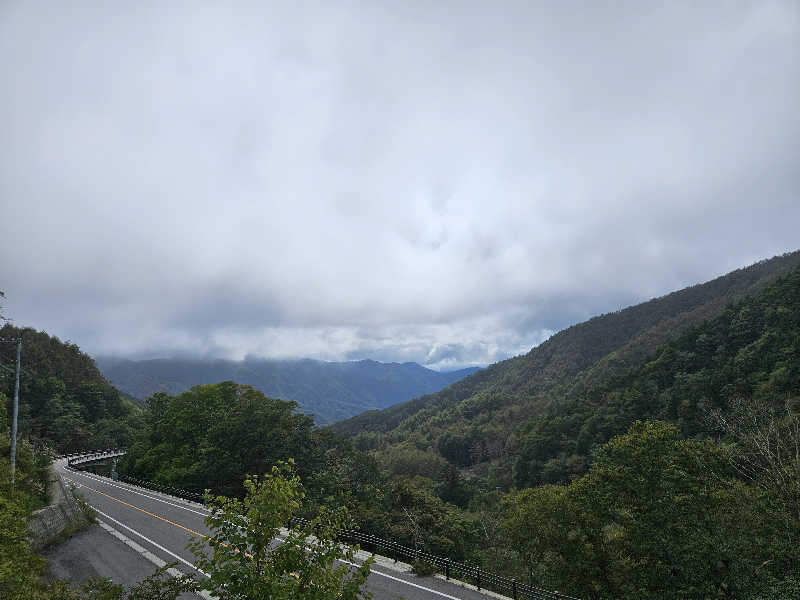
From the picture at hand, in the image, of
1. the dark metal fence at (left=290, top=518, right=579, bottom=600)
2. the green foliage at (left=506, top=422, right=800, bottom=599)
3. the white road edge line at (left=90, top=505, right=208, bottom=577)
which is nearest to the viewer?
the green foliage at (left=506, top=422, right=800, bottom=599)

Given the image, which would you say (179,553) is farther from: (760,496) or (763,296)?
(763,296)

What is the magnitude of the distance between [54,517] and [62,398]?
82.6 m

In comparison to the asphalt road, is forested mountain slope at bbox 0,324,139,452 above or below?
above

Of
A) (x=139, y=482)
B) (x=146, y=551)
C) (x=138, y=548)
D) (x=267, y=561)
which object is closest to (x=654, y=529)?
(x=267, y=561)

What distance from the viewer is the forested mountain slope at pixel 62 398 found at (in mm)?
76500

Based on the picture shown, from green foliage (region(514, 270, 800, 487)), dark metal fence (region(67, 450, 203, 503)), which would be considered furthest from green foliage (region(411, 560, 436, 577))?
green foliage (region(514, 270, 800, 487))

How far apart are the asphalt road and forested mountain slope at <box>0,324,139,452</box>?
46639mm

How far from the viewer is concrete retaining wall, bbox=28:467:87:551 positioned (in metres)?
22.8

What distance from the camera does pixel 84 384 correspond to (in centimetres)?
9812

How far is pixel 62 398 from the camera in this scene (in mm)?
87688

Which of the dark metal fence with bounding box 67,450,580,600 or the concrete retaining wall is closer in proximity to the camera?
the dark metal fence with bounding box 67,450,580,600

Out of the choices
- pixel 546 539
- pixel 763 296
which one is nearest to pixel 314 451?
pixel 546 539

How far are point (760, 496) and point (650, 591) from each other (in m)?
6.56

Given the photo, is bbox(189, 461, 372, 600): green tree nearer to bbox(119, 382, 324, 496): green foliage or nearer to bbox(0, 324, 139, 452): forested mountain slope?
bbox(119, 382, 324, 496): green foliage
